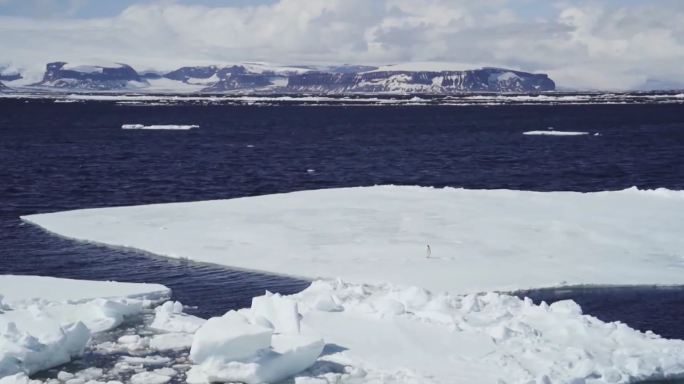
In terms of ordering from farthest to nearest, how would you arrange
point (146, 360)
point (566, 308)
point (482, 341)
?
1. point (566, 308)
2. point (482, 341)
3. point (146, 360)

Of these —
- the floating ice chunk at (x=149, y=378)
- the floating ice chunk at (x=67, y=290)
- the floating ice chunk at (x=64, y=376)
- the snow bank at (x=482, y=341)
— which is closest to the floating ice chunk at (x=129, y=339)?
the floating ice chunk at (x=64, y=376)

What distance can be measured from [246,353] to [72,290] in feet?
14.7

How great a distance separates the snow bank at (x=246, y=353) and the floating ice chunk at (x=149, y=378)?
1.09ft

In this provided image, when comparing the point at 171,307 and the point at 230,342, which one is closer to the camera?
the point at 230,342

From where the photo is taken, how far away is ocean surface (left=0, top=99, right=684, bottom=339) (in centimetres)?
1316

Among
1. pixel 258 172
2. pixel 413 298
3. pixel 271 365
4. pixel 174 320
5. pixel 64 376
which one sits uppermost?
pixel 413 298

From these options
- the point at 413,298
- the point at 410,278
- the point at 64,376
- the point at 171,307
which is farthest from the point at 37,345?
the point at 410,278

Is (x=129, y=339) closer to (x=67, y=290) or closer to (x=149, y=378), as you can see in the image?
(x=149, y=378)

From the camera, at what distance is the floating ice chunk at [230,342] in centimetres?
888

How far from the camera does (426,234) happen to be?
16516mm

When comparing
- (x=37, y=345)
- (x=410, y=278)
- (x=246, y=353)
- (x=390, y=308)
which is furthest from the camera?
(x=410, y=278)

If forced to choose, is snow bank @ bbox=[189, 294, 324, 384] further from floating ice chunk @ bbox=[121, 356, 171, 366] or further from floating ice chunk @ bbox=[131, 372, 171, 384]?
floating ice chunk @ bbox=[121, 356, 171, 366]

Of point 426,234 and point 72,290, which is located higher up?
point 426,234

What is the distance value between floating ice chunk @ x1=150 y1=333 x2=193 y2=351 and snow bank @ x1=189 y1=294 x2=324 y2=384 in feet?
2.75
